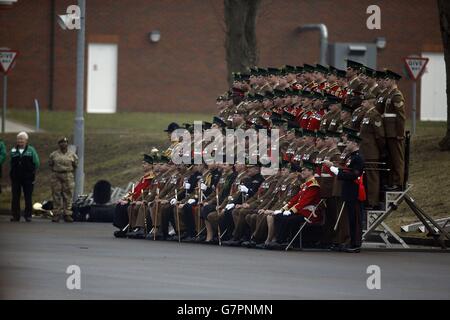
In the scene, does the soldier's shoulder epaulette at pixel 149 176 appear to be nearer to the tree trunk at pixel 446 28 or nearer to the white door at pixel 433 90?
the tree trunk at pixel 446 28

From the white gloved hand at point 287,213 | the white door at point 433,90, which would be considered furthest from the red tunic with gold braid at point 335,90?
the white door at point 433,90

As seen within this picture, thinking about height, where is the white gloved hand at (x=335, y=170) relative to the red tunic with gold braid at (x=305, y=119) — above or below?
below

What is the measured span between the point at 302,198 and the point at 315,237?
92cm

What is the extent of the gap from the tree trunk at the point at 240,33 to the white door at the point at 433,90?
1725 cm

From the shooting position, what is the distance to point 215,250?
74.6 ft

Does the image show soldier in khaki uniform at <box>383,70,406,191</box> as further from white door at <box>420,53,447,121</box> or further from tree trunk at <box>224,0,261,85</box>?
white door at <box>420,53,447,121</box>

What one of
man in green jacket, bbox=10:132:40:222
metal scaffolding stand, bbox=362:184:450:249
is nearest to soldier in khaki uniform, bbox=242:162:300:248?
metal scaffolding stand, bbox=362:184:450:249

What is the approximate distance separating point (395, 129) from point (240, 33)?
528 inches

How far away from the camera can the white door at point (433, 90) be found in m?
52.6

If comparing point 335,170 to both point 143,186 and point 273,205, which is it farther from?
point 143,186

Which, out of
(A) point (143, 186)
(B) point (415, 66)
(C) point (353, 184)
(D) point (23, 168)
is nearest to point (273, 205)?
(C) point (353, 184)

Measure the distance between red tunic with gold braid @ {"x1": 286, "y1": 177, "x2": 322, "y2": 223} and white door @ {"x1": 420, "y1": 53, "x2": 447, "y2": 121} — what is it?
30240 mm

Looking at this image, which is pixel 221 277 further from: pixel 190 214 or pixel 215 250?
pixel 190 214

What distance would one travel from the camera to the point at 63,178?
31.5 metres
